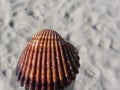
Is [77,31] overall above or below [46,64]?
above

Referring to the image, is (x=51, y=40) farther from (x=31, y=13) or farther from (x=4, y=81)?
(x=31, y=13)

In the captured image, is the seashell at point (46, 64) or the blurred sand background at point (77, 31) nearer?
the seashell at point (46, 64)

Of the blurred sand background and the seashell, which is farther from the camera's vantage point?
the blurred sand background

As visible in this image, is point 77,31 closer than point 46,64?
No
